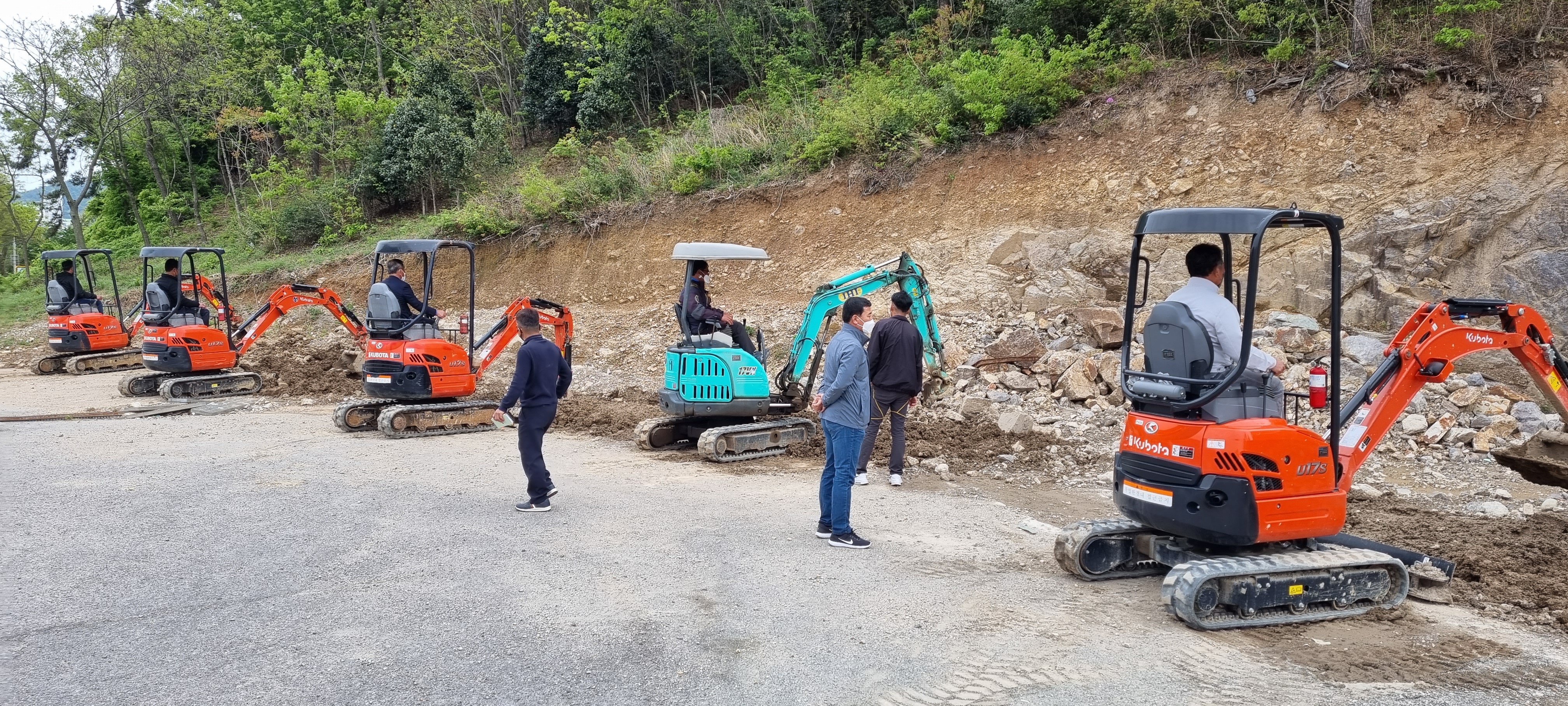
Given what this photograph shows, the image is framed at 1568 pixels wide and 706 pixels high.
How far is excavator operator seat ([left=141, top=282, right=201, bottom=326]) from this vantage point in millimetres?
15477

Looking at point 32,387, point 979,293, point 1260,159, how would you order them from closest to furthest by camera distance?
point 1260,159 < point 979,293 < point 32,387

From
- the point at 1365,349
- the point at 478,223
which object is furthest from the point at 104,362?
the point at 1365,349

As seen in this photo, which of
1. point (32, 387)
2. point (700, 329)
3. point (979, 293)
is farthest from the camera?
point (32, 387)

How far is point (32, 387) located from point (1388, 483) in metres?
21.0

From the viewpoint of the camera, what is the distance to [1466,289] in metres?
11.9

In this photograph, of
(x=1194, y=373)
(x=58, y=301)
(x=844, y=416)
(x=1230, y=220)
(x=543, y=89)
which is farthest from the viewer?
(x=543, y=89)

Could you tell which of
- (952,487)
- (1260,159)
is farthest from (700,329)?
(1260,159)

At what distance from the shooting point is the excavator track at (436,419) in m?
11.9

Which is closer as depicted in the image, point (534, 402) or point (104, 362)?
point (534, 402)

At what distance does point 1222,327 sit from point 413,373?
9760 mm

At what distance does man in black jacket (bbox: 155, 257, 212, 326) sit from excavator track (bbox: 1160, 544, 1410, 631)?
15828 millimetres

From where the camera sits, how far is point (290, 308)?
51.4 feet

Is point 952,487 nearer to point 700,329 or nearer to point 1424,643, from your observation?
point 700,329

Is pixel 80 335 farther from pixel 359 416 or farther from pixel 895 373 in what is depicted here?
pixel 895 373
